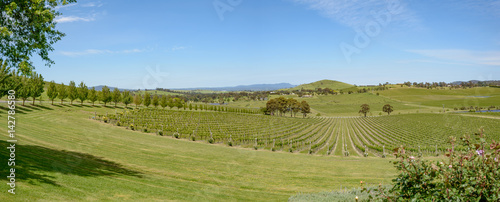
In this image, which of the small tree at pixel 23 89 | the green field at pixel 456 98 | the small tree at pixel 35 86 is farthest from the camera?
the green field at pixel 456 98

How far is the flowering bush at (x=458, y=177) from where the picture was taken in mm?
→ 4605

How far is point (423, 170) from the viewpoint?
511 cm

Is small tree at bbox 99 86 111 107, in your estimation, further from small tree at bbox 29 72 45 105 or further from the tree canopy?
the tree canopy

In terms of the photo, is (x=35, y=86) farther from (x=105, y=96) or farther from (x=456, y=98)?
(x=456, y=98)

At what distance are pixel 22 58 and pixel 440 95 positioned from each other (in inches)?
9415

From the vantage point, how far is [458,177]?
4949 millimetres

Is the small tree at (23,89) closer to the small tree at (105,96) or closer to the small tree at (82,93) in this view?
the small tree at (82,93)

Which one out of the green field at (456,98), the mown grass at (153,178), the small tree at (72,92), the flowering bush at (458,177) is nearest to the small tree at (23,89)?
the small tree at (72,92)

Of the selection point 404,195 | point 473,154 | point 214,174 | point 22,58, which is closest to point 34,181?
point 22,58

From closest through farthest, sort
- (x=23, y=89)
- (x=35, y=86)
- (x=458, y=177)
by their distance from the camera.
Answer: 1. (x=458, y=177)
2. (x=23, y=89)
3. (x=35, y=86)

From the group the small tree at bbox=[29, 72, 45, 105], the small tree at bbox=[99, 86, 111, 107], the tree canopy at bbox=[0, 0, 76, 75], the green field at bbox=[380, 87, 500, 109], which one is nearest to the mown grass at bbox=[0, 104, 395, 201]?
the tree canopy at bbox=[0, 0, 76, 75]

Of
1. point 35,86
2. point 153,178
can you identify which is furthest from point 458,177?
point 35,86

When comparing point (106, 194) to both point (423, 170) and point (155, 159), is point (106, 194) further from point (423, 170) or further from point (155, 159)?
point (423, 170)

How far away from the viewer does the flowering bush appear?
4605 mm
